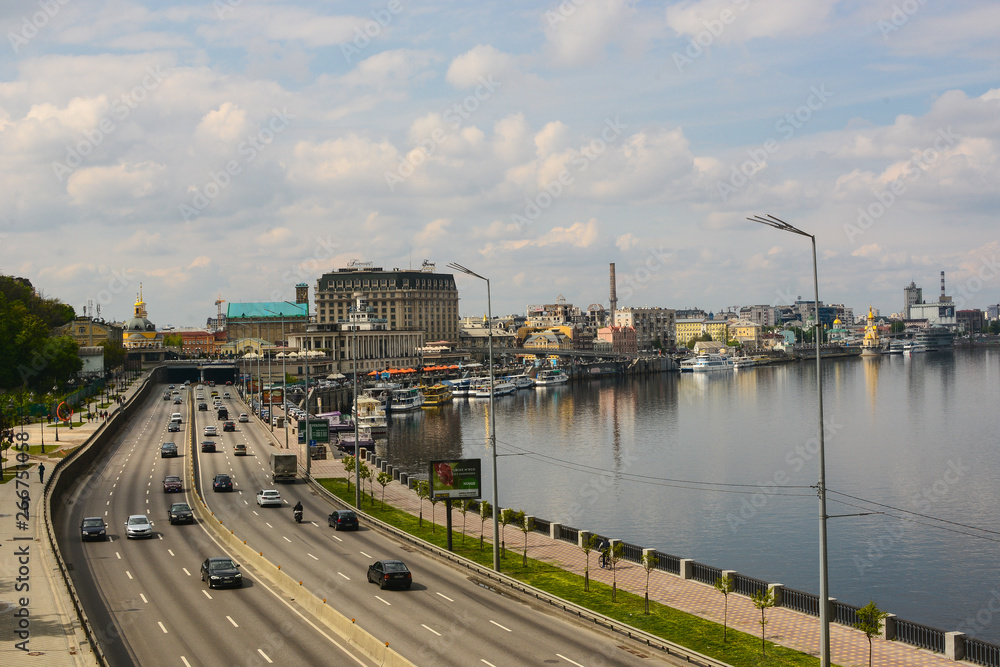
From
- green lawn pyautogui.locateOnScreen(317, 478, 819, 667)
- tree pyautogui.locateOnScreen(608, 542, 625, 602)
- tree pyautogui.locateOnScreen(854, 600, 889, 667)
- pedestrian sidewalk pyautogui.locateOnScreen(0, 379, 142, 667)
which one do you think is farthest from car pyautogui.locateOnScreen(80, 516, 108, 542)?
tree pyautogui.locateOnScreen(854, 600, 889, 667)

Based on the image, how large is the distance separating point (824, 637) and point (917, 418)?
375ft

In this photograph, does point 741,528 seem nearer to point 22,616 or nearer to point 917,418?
point 22,616

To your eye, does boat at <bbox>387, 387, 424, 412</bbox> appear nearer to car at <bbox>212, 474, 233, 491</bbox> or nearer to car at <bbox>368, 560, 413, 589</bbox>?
car at <bbox>212, 474, 233, 491</bbox>

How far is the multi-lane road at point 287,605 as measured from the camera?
3025cm

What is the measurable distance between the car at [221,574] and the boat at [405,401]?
13100 cm

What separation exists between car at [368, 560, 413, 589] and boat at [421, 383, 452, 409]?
468 ft

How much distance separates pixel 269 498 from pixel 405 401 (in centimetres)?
11455

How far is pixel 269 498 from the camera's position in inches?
2411

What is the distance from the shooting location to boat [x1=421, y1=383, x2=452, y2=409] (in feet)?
607

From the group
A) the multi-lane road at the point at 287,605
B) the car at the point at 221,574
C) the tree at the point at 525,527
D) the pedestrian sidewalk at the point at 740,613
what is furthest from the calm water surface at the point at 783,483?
the car at the point at 221,574

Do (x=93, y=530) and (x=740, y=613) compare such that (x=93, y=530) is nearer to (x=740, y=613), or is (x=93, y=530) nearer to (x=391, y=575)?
(x=391, y=575)

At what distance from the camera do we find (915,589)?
48.4 meters

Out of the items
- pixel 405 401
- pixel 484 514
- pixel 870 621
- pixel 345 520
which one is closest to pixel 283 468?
pixel 345 520

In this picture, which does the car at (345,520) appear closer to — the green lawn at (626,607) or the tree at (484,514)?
the green lawn at (626,607)
